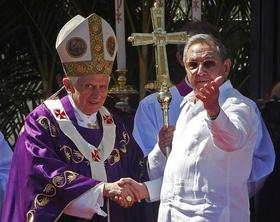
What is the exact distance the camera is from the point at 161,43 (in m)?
3.91

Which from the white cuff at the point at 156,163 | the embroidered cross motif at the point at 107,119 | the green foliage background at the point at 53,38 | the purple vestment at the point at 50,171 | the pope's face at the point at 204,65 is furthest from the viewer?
the green foliage background at the point at 53,38

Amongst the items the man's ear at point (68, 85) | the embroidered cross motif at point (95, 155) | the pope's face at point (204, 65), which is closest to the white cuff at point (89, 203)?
the embroidered cross motif at point (95, 155)

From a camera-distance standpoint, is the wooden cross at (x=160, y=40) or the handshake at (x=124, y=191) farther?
the wooden cross at (x=160, y=40)

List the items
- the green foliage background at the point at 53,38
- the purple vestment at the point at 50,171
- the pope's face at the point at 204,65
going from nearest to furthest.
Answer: the pope's face at the point at 204,65
the purple vestment at the point at 50,171
the green foliage background at the point at 53,38

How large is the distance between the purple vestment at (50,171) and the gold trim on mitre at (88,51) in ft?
0.68

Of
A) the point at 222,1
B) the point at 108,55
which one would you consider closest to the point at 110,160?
the point at 108,55

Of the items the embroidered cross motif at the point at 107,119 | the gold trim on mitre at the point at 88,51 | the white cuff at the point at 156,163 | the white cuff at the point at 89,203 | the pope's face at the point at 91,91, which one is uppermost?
the gold trim on mitre at the point at 88,51

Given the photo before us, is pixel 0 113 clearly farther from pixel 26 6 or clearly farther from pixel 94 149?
pixel 94 149

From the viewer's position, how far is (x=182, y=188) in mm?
3496

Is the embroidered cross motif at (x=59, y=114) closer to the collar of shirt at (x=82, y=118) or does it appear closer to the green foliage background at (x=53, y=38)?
the collar of shirt at (x=82, y=118)

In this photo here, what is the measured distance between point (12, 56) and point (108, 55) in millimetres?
3122

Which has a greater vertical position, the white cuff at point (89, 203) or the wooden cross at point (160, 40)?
the wooden cross at point (160, 40)

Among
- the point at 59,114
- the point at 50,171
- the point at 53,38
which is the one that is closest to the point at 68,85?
the point at 59,114

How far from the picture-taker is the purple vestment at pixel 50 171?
3.78 meters
